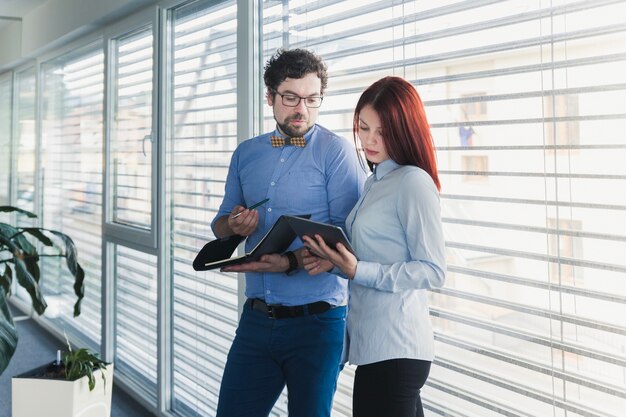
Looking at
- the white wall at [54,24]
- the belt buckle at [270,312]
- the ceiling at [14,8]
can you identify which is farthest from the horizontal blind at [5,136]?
the belt buckle at [270,312]

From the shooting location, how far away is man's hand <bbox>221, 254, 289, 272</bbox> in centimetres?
164

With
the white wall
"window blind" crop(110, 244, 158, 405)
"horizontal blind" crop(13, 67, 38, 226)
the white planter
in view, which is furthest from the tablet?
"horizontal blind" crop(13, 67, 38, 226)

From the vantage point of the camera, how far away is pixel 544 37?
1386 millimetres

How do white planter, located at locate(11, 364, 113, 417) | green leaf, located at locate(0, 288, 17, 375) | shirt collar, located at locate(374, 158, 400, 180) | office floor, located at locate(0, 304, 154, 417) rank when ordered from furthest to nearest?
1. office floor, located at locate(0, 304, 154, 417)
2. green leaf, located at locate(0, 288, 17, 375)
3. white planter, located at locate(11, 364, 113, 417)
4. shirt collar, located at locate(374, 158, 400, 180)

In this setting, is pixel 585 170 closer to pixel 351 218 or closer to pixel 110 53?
pixel 351 218

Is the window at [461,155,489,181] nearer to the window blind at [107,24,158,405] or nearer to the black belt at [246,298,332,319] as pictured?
the black belt at [246,298,332,319]

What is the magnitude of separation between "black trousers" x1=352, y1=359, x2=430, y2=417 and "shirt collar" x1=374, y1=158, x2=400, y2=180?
1.45 feet

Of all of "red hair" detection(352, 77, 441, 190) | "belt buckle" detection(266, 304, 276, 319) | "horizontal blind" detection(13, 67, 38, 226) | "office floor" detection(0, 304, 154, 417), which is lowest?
"office floor" detection(0, 304, 154, 417)

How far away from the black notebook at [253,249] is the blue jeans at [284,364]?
0.23 metres

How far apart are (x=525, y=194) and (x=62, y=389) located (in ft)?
6.65

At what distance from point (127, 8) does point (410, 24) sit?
6.76ft

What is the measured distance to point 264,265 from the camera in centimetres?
165

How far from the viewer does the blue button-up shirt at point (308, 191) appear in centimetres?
172

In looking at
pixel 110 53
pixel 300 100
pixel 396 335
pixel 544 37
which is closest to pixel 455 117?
pixel 544 37
